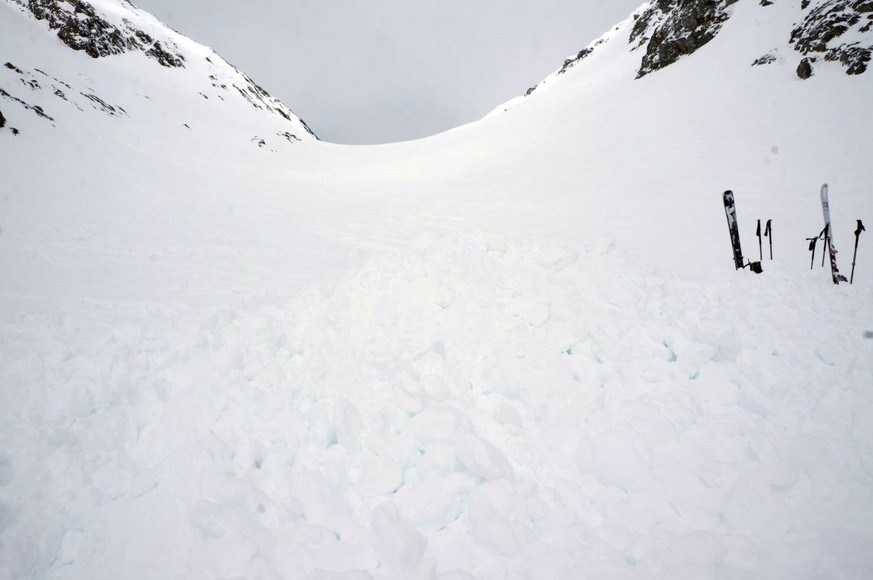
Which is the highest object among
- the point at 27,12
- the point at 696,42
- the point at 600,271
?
the point at 27,12

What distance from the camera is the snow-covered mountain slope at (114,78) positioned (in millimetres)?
21750

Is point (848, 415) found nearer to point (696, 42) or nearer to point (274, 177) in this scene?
point (274, 177)

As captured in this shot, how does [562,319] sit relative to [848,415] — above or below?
above

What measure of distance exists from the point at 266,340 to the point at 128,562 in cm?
261

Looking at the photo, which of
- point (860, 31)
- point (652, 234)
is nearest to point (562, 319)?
point (652, 234)

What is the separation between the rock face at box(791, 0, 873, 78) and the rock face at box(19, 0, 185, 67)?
57798 mm

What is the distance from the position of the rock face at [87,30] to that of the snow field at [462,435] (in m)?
51.0

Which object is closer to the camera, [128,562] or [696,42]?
[128,562]

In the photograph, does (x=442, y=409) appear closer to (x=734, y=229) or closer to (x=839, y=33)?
(x=734, y=229)

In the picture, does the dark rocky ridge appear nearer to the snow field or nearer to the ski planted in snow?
the ski planted in snow

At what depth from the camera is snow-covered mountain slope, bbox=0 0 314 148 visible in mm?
21750

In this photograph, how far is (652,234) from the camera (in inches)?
354

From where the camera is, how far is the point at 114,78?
35.0m

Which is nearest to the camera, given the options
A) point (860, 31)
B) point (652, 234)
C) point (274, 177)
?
point (652, 234)
